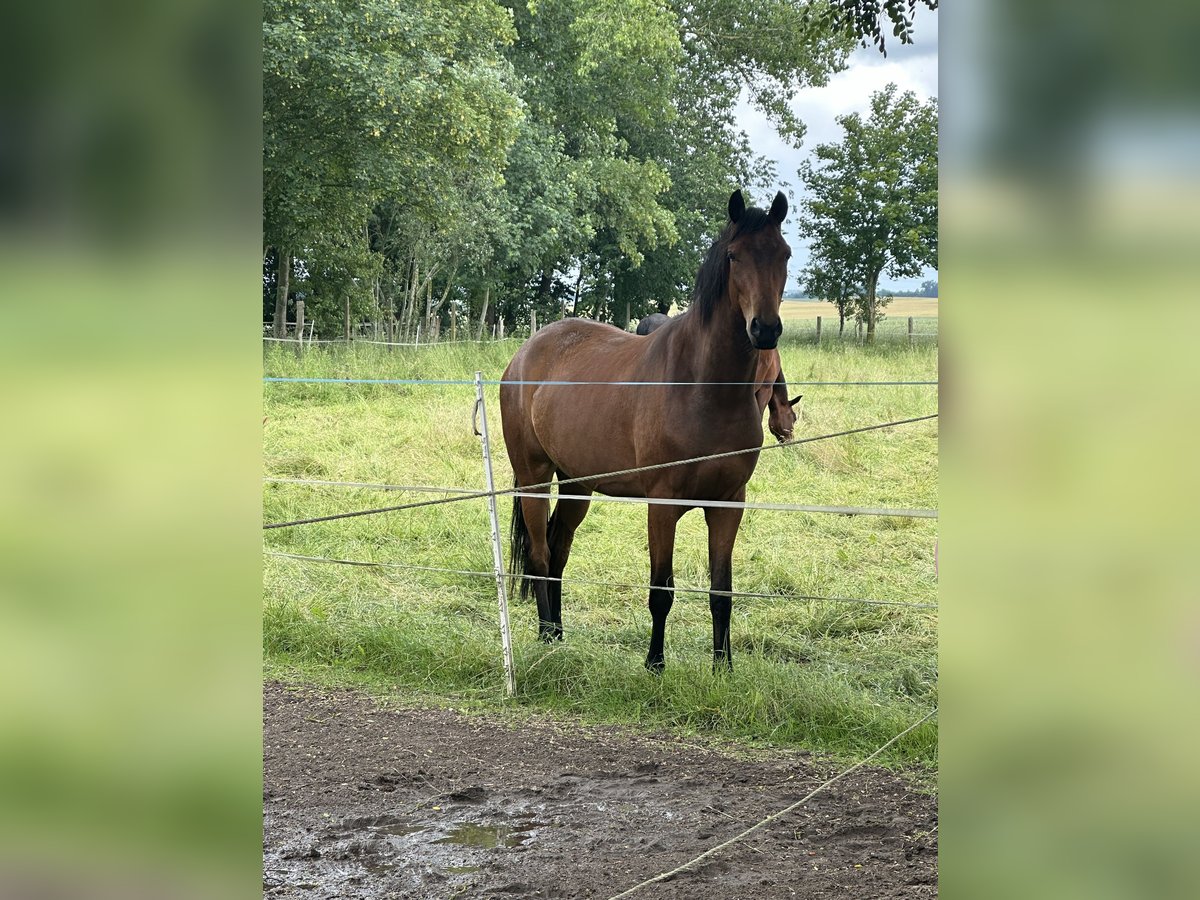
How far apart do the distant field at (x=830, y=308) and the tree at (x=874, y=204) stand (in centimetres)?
11

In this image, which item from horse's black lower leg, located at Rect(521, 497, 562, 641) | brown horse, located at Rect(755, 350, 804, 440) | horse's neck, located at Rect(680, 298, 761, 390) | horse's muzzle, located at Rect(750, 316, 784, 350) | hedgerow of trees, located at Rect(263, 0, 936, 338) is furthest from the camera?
hedgerow of trees, located at Rect(263, 0, 936, 338)

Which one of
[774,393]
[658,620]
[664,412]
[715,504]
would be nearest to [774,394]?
[774,393]

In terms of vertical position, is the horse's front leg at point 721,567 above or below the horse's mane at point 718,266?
below

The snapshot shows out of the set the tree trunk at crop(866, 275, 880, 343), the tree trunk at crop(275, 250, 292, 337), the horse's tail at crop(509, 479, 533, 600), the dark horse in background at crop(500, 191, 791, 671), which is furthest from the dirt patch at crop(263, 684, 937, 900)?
the tree trunk at crop(275, 250, 292, 337)

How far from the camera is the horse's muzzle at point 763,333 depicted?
380 centimetres

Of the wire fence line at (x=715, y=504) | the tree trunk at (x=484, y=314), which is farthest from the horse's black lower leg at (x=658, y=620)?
the tree trunk at (x=484, y=314)

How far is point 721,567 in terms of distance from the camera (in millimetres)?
4355

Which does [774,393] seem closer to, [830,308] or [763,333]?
[830,308]

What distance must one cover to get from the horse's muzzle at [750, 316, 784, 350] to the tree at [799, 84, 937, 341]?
1.37m

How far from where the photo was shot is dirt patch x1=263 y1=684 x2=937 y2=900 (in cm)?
265

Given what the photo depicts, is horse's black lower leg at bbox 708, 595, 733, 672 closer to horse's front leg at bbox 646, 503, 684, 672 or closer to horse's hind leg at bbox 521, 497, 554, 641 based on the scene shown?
horse's front leg at bbox 646, 503, 684, 672

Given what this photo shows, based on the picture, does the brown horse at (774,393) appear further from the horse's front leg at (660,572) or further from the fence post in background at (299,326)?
the fence post in background at (299,326)

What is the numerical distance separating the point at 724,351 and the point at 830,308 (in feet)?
6.77
